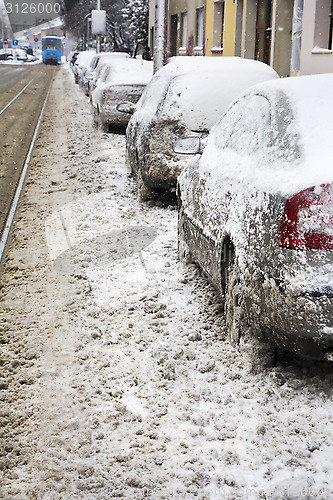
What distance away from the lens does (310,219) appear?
3436mm

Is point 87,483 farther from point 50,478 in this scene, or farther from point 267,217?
point 267,217

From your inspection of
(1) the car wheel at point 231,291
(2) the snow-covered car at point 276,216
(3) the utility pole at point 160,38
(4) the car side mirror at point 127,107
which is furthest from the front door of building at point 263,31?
(1) the car wheel at point 231,291

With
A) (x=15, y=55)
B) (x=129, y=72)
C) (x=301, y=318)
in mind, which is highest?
(x=129, y=72)

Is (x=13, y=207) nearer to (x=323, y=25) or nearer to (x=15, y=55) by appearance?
(x=323, y=25)

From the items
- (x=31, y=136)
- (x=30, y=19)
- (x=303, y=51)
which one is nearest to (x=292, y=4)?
(x=303, y=51)

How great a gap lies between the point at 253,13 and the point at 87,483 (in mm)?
18916

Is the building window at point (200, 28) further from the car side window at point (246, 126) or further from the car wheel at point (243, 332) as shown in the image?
the car wheel at point (243, 332)

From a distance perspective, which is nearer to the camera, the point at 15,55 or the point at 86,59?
the point at 86,59

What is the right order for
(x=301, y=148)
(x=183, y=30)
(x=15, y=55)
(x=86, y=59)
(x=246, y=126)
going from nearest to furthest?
(x=301, y=148)
(x=246, y=126)
(x=183, y=30)
(x=86, y=59)
(x=15, y=55)

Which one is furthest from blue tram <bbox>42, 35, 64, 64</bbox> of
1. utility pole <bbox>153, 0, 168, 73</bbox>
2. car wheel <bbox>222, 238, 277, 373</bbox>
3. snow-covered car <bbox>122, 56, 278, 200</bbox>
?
car wheel <bbox>222, 238, 277, 373</bbox>

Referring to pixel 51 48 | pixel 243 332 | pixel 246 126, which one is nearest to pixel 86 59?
pixel 246 126

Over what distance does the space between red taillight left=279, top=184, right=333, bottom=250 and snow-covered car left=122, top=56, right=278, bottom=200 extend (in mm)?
4107

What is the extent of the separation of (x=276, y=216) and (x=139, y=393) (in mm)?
1248

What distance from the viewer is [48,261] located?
6.28 metres
